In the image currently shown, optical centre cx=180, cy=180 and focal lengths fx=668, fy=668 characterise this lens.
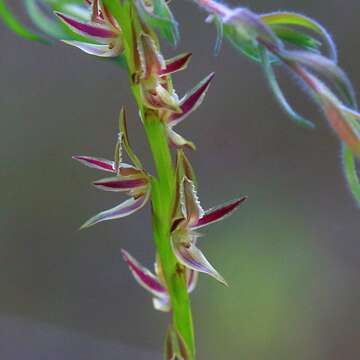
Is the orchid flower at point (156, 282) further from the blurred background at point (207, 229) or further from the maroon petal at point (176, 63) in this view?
the blurred background at point (207, 229)

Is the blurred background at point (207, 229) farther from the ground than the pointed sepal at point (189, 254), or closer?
farther from the ground

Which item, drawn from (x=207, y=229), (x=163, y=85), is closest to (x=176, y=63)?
(x=163, y=85)

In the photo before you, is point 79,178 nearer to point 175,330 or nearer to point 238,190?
point 238,190

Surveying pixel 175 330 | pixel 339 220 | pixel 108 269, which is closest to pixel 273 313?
pixel 339 220

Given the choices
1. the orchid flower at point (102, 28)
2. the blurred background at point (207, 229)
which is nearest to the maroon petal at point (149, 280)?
the orchid flower at point (102, 28)

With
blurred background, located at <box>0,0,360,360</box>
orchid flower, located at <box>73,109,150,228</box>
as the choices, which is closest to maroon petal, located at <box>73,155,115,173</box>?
orchid flower, located at <box>73,109,150,228</box>

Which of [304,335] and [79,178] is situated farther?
[79,178]

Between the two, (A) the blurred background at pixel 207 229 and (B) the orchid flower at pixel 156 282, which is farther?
(A) the blurred background at pixel 207 229
